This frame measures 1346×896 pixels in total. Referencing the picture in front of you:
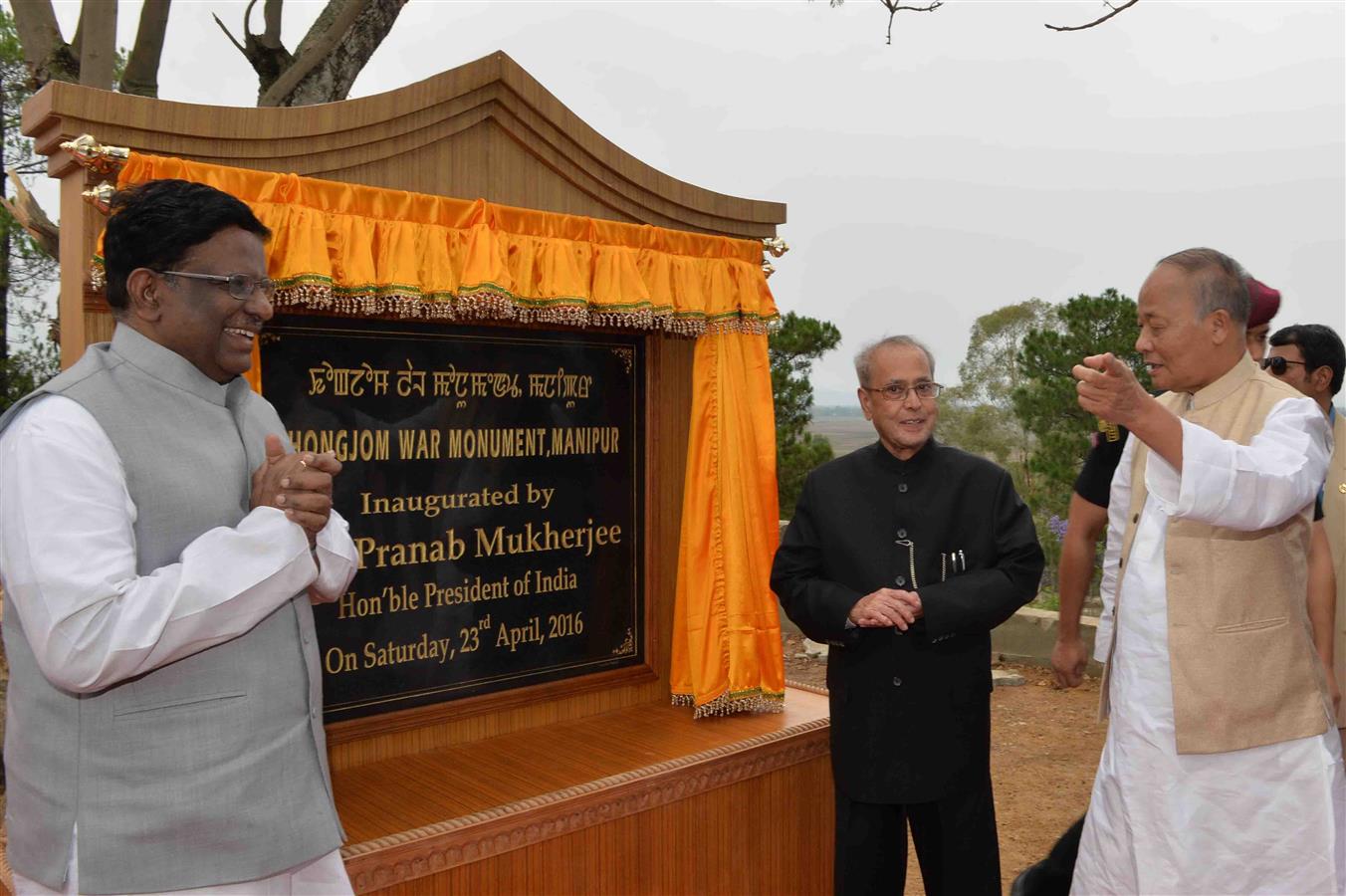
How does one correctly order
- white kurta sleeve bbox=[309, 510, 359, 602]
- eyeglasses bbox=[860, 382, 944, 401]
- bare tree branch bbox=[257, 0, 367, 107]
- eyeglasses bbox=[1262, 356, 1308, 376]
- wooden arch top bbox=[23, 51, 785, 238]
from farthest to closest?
1. bare tree branch bbox=[257, 0, 367, 107]
2. eyeglasses bbox=[1262, 356, 1308, 376]
3. eyeglasses bbox=[860, 382, 944, 401]
4. wooden arch top bbox=[23, 51, 785, 238]
5. white kurta sleeve bbox=[309, 510, 359, 602]

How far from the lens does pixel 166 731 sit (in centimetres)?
162

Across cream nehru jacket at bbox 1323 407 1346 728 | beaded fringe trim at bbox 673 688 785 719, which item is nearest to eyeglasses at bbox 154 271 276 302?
beaded fringe trim at bbox 673 688 785 719

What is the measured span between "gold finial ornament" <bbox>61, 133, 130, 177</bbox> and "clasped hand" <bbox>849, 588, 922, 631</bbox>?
83.3 inches

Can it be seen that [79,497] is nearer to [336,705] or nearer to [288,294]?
[288,294]

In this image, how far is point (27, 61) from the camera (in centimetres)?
530

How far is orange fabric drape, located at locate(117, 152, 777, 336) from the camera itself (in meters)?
2.65

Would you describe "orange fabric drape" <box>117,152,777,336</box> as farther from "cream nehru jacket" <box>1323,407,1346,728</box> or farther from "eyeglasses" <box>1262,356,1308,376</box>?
"cream nehru jacket" <box>1323,407,1346,728</box>

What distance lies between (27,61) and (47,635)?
200 inches

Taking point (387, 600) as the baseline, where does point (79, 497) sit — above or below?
above

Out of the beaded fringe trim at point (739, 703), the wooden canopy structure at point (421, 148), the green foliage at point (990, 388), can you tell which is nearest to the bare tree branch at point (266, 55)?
the wooden canopy structure at point (421, 148)

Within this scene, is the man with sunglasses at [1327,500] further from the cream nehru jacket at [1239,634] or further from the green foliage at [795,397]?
the green foliage at [795,397]

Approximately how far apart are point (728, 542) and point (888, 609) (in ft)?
3.33

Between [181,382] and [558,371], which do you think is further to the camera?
[558,371]

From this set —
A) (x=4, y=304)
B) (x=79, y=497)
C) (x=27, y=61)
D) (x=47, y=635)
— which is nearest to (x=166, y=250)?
(x=79, y=497)
